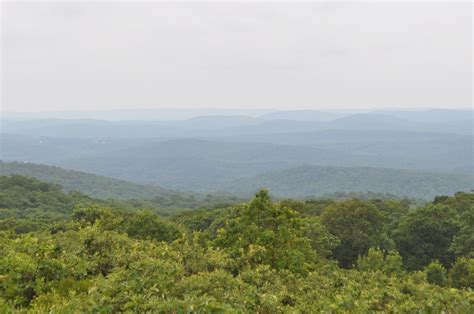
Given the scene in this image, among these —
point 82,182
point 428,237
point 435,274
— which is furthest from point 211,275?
point 82,182

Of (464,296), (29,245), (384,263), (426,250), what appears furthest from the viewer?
(426,250)

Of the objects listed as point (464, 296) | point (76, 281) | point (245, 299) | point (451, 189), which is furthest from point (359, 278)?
point (451, 189)

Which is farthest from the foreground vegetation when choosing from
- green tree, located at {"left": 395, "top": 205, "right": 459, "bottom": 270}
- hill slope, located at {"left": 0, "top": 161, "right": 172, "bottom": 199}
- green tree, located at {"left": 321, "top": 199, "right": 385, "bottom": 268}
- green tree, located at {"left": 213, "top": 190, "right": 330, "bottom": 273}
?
hill slope, located at {"left": 0, "top": 161, "right": 172, "bottom": 199}

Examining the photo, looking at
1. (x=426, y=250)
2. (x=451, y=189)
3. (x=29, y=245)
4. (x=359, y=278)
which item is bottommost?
(x=451, y=189)

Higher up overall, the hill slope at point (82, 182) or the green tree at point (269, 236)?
the green tree at point (269, 236)

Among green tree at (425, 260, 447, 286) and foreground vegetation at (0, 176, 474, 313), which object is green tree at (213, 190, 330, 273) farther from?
green tree at (425, 260, 447, 286)

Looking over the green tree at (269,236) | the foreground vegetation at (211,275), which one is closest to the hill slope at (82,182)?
the foreground vegetation at (211,275)

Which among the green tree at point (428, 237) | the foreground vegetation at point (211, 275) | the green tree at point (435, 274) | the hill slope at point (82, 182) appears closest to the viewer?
the foreground vegetation at point (211, 275)

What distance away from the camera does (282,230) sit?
56.9 ft

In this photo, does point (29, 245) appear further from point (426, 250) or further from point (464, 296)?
point (426, 250)

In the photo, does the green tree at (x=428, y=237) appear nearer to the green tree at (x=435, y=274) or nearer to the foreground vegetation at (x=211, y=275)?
the foreground vegetation at (x=211, y=275)

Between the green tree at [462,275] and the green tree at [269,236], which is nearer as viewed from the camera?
the green tree at [269,236]

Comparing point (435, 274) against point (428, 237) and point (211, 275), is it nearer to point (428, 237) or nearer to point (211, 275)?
point (428, 237)

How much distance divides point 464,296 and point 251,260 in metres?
7.24
